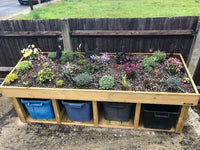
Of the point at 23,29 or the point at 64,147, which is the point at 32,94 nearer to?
the point at 64,147

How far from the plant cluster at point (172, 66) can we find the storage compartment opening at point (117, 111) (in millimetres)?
916

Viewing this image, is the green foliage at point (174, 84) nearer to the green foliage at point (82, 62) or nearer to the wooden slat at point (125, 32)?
the wooden slat at point (125, 32)

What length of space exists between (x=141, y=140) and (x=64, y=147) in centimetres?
129

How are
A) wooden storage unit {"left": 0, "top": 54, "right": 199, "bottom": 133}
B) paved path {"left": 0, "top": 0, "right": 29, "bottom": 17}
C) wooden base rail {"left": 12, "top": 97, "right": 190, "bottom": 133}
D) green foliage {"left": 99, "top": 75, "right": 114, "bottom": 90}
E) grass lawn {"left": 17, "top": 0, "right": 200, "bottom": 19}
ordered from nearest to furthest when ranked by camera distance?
wooden storage unit {"left": 0, "top": 54, "right": 199, "bottom": 133}
green foliage {"left": 99, "top": 75, "right": 114, "bottom": 90}
wooden base rail {"left": 12, "top": 97, "right": 190, "bottom": 133}
grass lawn {"left": 17, "top": 0, "right": 200, "bottom": 19}
paved path {"left": 0, "top": 0, "right": 29, "bottom": 17}

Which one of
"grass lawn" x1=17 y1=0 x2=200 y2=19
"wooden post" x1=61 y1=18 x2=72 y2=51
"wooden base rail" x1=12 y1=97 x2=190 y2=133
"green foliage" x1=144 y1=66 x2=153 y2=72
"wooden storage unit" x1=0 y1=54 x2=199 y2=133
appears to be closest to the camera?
"wooden storage unit" x1=0 y1=54 x2=199 y2=133

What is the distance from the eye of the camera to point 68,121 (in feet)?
10.5

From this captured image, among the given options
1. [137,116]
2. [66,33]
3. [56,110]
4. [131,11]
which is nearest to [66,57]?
[66,33]

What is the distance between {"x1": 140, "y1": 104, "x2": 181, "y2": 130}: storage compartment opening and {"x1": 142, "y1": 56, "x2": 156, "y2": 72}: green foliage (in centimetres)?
66

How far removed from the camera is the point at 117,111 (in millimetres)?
2904

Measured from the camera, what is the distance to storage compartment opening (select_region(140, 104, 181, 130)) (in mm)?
2695

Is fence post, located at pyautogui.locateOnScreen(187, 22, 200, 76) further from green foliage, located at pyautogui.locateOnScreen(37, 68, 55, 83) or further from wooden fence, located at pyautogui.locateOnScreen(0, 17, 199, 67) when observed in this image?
green foliage, located at pyautogui.locateOnScreen(37, 68, 55, 83)

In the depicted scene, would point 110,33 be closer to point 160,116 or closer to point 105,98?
point 105,98

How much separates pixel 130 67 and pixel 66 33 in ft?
4.69

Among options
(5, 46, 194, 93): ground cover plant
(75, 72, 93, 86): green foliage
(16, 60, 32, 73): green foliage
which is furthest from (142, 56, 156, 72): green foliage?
(16, 60, 32, 73): green foliage
